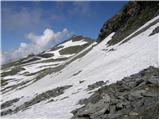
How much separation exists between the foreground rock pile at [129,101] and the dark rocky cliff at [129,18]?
3544cm

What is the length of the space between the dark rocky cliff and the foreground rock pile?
35.4m

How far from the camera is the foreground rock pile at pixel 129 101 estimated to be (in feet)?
56.7

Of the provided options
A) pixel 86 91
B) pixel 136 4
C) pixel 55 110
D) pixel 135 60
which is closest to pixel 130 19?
pixel 136 4

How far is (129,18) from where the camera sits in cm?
7550

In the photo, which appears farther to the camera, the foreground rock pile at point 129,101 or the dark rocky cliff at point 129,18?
the dark rocky cliff at point 129,18

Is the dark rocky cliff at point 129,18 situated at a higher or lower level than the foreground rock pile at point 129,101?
higher

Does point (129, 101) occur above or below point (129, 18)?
below

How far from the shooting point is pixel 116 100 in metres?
20.1

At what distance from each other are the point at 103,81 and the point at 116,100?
31.3 ft

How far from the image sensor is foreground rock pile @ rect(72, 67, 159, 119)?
17.3 metres

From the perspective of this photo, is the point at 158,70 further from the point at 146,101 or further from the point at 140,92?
the point at 146,101

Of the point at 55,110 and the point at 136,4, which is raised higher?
the point at 136,4

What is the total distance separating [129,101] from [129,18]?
5816 cm

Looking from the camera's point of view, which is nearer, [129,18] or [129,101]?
[129,101]
